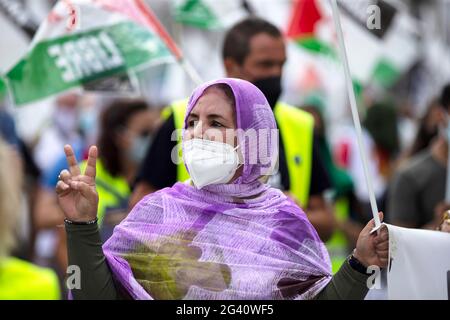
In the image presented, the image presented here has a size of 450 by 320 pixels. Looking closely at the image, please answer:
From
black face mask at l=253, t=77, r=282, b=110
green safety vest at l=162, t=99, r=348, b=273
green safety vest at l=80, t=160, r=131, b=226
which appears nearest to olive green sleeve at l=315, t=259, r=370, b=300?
black face mask at l=253, t=77, r=282, b=110

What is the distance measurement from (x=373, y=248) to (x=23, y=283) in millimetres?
1536

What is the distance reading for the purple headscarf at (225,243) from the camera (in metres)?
3.31

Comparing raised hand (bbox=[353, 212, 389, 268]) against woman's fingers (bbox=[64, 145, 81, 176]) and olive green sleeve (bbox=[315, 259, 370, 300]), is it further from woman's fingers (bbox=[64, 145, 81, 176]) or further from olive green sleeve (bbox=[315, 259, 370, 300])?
woman's fingers (bbox=[64, 145, 81, 176])

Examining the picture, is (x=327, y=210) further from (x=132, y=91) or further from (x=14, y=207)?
(x=14, y=207)

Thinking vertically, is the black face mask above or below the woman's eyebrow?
below

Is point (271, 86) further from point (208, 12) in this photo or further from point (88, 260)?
point (208, 12)

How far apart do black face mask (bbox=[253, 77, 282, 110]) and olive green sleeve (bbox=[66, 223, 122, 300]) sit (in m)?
1.61

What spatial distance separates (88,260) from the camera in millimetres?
3271

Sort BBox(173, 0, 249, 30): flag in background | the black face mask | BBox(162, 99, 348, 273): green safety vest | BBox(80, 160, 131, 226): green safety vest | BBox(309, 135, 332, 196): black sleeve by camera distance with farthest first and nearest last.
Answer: BBox(173, 0, 249, 30): flag in background < BBox(80, 160, 131, 226): green safety vest < BBox(309, 135, 332, 196): black sleeve < BBox(162, 99, 348, 273): green safety vest < the black face mask

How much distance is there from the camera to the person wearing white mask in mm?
6461

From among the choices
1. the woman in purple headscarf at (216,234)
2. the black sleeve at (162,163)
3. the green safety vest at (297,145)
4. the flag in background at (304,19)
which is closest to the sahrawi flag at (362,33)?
the flag in background at (304,19)

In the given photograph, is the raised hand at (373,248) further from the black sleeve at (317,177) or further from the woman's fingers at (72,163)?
the black sleeve at (317,177)
